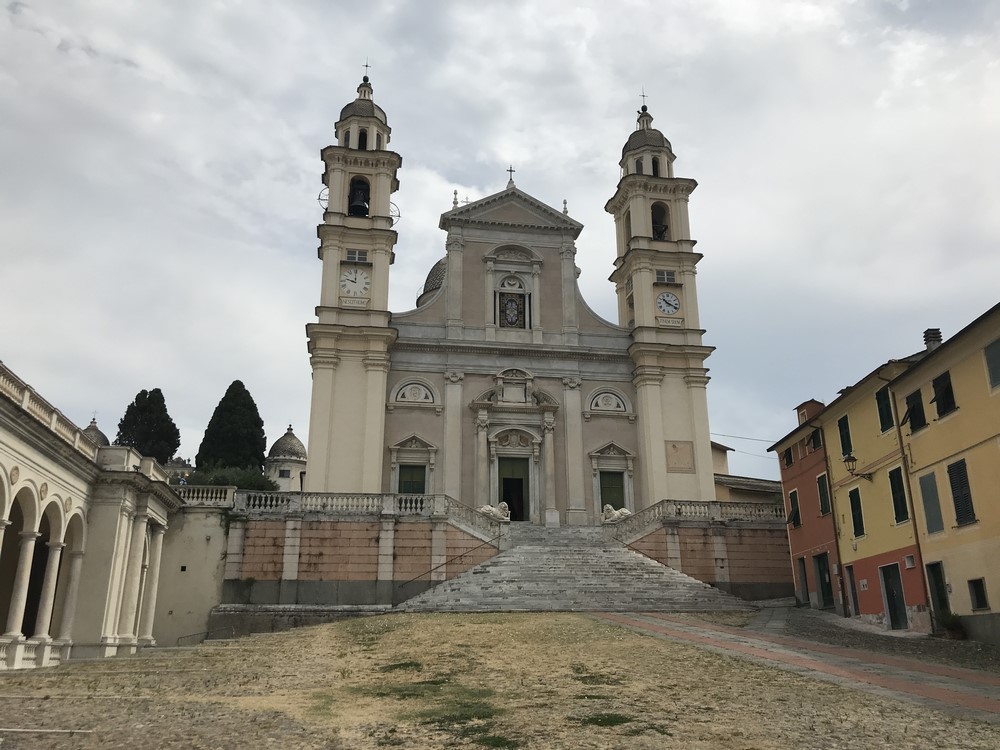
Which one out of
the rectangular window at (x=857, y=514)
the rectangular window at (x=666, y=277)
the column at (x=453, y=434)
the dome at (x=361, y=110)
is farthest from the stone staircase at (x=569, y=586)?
the dome at (x=361, y=110)

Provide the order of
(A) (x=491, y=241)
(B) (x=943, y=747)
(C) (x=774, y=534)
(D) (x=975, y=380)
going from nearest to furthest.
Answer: (B) (x=943, y=747) < (D) (x=975, y=380) < (C) (x=774, y=534) < (A) (x=491, y=241)

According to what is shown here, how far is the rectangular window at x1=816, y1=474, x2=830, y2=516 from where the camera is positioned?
27047mm

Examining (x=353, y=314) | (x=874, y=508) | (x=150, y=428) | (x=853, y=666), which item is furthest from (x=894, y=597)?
(x=150, y=428)

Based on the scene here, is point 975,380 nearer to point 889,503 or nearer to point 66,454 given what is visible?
point 889,503

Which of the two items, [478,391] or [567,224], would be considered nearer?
[478,391]

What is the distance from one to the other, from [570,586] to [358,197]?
22059mm

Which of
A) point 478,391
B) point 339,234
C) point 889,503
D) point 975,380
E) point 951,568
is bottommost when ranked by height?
point 951,568

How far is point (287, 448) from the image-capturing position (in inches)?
2783

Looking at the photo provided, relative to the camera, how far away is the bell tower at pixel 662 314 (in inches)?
1473

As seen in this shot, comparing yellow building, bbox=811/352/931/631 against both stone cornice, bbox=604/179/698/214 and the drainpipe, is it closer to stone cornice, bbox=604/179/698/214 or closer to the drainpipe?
the drainpipe

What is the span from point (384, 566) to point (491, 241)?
1719 cm

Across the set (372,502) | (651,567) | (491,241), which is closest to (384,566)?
(372,502)

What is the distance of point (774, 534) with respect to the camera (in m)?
32.4

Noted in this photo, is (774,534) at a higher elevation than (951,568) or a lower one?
higher
